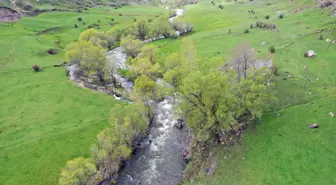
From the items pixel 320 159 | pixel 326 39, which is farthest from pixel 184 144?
pixel 326 39

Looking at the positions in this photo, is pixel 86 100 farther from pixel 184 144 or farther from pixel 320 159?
pixel 320 159

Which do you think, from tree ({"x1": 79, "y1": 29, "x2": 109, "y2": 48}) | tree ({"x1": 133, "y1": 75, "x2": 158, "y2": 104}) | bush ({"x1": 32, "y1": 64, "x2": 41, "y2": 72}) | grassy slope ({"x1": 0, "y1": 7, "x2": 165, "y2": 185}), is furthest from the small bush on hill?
bush ({"x1": 32, "y1": 64, "x2": 41, "y2": 72})

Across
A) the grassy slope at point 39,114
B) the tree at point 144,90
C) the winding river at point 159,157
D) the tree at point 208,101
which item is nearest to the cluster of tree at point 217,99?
the tree at point 208,101

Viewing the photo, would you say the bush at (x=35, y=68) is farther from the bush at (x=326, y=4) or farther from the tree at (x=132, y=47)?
the bush at (x=326, y=4)

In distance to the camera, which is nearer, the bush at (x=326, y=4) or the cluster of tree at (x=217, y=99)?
the cluster of tree at (x=217, y=99)

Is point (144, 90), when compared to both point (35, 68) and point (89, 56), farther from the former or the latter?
point (35, 68)

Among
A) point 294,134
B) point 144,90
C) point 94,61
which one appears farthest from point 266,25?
point 94,61
